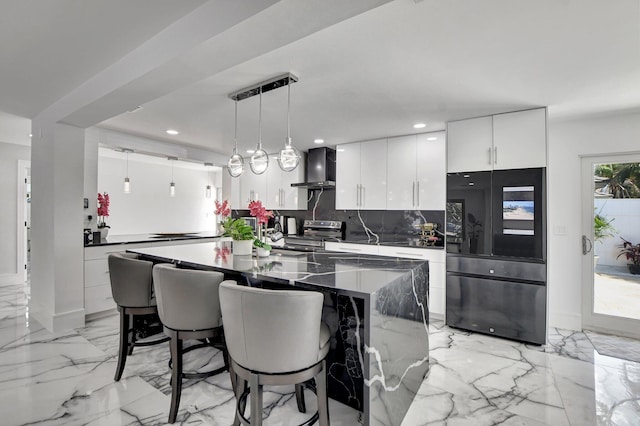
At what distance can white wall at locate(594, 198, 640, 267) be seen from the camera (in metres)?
3.33

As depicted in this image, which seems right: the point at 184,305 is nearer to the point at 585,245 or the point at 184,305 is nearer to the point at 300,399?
the point at 300,399

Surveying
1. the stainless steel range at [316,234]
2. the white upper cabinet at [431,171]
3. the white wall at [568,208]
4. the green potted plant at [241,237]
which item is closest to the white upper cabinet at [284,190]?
the stainless steel range at [316,234]

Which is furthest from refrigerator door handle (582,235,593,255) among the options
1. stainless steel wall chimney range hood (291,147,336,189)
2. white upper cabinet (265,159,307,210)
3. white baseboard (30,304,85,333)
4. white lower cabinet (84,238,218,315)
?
white baseboard (30,304,85,333)

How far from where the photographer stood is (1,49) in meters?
2.07

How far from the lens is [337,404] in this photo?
2.06m

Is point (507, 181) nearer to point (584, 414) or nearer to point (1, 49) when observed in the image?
point (584, 414)

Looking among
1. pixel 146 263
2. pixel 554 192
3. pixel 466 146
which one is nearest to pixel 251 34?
pixel 146 263

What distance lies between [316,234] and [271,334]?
3843mm

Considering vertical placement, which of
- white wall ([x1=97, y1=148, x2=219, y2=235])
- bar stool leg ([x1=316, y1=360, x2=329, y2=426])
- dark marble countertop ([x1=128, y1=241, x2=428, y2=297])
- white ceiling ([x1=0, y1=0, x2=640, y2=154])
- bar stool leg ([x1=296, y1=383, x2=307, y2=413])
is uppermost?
white ceiling ([x1=0, y1=0, x2=640, y2=154])

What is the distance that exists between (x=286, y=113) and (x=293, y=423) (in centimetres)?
278

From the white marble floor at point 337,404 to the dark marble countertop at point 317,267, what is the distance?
88cm

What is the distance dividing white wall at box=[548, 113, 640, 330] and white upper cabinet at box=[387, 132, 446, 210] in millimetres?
1191

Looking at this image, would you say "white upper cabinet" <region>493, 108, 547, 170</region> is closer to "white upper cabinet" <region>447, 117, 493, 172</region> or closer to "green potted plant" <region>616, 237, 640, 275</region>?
"white upper cabinet" <region>447, 117, 493, 172</region>

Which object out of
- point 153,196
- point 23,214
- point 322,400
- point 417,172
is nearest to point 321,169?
point 417,172
